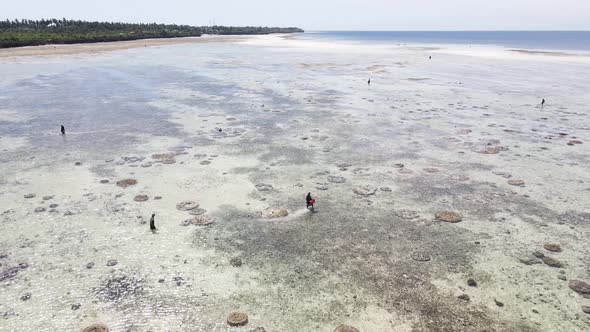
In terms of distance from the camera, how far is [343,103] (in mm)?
36625

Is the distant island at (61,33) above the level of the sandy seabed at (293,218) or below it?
above

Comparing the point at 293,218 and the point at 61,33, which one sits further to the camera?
the point at 61,33

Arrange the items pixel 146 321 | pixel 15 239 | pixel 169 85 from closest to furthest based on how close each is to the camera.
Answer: pixel 146 321 → pixel 15 239 → pixel 169 85

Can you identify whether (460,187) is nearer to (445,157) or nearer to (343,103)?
(445,157)

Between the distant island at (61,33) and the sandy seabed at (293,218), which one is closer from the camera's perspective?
the sandy seabed at (293,218)

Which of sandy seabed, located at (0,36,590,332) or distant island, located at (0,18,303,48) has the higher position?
distant island, located at (0,18,303,48)

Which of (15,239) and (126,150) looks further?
(126,150)

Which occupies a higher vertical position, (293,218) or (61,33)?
(61,33)

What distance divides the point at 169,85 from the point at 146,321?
3862 cm

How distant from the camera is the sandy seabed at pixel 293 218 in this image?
1101 cm

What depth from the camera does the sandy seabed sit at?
36.1 feet

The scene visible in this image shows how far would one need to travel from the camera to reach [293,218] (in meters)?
15.9

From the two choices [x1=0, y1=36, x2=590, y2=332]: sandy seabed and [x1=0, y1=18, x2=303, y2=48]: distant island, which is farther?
[x1=0, y1=18, x2=303, y2=48]: distant island

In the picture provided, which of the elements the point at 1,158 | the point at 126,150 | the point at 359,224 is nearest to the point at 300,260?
the point at 359,224
